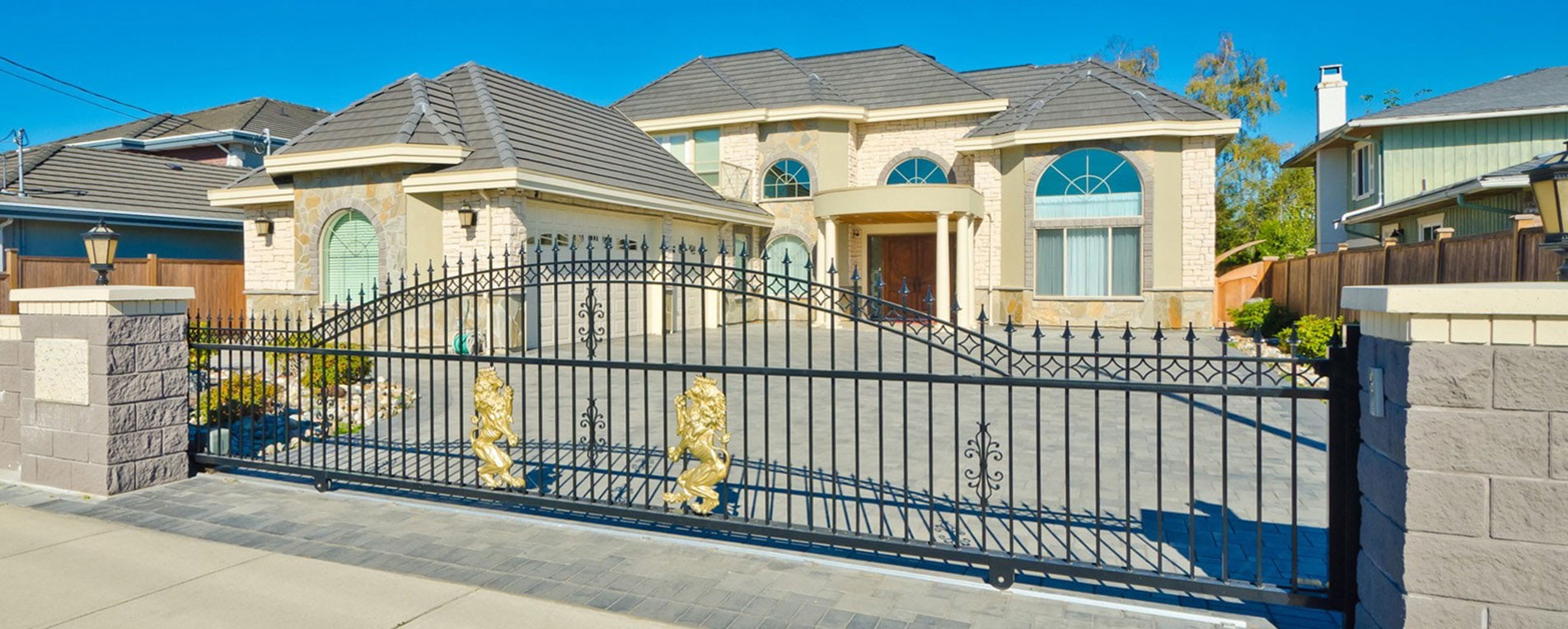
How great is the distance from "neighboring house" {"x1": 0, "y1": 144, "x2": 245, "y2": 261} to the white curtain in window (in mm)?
20446

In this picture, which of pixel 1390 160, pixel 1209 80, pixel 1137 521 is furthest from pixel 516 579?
pixel 1209 80

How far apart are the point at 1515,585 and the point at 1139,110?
62.7ft

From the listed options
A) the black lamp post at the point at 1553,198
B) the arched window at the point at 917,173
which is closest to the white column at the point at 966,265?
the arched window at the point at 917,173

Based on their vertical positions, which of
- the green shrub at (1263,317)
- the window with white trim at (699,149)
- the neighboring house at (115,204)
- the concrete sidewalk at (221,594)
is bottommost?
the concrete sidewalk at (221,594)

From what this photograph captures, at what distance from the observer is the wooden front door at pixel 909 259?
24.2 metres

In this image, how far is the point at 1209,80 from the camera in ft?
123

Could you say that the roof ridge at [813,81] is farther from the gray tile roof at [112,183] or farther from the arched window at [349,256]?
the gray tile roof at [112,183]

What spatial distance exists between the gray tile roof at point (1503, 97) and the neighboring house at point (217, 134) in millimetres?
31157

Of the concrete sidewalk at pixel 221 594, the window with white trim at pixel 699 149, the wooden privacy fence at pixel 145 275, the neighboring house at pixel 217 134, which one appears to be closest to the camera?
the concrete sidewalk at pixel 221 594

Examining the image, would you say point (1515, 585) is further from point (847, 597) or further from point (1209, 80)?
point (1209, 80)

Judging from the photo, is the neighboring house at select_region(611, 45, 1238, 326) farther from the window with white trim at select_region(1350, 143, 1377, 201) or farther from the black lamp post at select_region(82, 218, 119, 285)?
the black lamp post at select_region(82, 218, 119, 285)

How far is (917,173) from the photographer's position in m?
23.9

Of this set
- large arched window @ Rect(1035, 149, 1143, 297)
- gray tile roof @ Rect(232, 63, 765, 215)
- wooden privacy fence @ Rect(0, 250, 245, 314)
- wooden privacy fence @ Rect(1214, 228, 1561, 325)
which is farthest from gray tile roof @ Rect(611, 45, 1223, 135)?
wooden privacy fence @ Rect(0, 250, 245, 314)

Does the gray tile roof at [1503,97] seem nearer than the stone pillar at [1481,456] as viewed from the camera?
No
